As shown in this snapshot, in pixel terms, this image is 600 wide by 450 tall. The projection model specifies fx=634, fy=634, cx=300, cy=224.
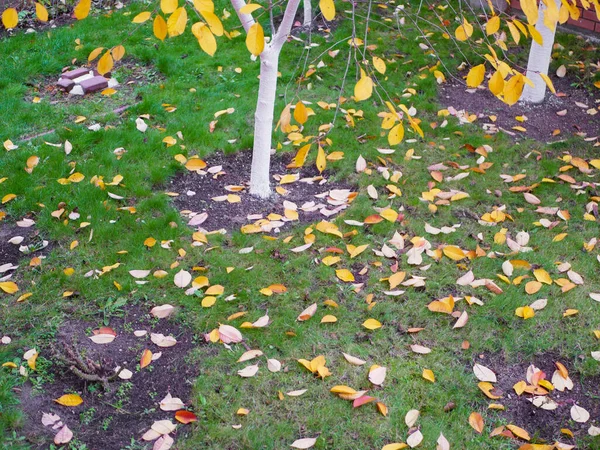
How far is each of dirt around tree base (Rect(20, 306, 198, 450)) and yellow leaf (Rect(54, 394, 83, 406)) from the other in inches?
0.7

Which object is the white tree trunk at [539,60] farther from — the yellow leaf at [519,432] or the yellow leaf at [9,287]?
the yellow leaf at [9,287]

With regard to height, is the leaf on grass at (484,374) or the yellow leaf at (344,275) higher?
the yellow leaf at (344,275)

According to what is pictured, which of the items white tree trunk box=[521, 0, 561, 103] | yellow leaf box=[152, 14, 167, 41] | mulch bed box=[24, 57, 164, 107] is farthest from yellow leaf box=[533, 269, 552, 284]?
mulch bed box=[24, 57, 164, 107]

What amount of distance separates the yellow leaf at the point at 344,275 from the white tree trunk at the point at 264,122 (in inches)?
35.9

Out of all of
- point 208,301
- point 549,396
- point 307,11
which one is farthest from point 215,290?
point 307,11

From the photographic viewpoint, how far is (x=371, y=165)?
4414 mm

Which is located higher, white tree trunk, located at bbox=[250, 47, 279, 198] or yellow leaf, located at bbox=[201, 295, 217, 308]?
white tree trunk, located at bbox=[250, 47, 279, 198]

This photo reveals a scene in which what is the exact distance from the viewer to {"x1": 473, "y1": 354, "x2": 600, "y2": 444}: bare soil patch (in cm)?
262

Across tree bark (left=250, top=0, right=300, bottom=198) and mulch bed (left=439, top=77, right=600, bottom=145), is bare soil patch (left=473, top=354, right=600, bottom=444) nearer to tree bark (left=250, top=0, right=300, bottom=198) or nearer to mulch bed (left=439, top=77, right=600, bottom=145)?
tree bark (left=250, top=0, right=300, bottom=198)

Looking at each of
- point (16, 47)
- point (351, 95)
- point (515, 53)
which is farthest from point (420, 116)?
point (16, 47)

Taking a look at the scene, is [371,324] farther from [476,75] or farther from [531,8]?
[531,8]

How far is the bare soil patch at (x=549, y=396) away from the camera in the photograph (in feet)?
8.58

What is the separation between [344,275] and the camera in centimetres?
337

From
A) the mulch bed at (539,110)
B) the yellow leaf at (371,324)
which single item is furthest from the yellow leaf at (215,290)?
the mulch bed at (539,110)
